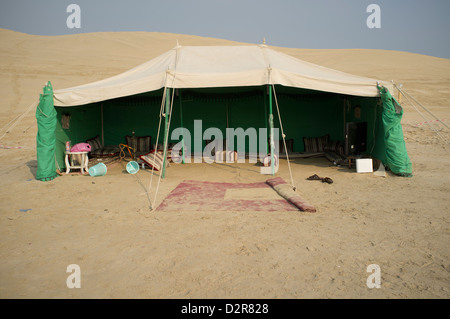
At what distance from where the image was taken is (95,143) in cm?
888

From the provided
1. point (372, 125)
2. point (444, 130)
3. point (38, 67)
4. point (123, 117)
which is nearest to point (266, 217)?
point (372, 125)

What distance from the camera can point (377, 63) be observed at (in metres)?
28.8

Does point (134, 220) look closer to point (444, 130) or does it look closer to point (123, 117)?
point (123, 117)

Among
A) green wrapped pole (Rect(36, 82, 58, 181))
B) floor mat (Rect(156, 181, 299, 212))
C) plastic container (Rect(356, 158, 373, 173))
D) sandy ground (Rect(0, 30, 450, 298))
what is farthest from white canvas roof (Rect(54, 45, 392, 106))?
floor mat (Rect(156, 181, 299, 212))

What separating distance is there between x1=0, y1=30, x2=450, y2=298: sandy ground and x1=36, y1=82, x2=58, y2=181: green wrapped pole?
273mm

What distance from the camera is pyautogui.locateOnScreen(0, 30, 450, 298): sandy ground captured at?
2439 mm

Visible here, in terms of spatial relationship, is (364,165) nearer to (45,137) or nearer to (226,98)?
(226,98)

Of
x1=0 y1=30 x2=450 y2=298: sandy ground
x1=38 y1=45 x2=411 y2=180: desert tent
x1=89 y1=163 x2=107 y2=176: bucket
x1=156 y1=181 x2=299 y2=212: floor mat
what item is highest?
x1=38 y1=45 x2=411 y2=180: desert tent

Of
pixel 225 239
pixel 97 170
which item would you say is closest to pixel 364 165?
pixel 225 239

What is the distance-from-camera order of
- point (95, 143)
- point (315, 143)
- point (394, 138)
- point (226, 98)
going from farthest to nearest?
point (315, 143) → point (226, 98) → point (95, 143) → point (394, 138)

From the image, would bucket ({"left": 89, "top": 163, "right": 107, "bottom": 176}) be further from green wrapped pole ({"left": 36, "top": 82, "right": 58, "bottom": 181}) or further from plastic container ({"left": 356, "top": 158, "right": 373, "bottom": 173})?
plastic container ({"left": 356, "top": 158, "right": 373, "bottom": 173})

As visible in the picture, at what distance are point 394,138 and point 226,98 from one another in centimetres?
462

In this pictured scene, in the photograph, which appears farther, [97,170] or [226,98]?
[226,98]

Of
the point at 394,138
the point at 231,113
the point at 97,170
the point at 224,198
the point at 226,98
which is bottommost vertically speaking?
the point at 224,198
